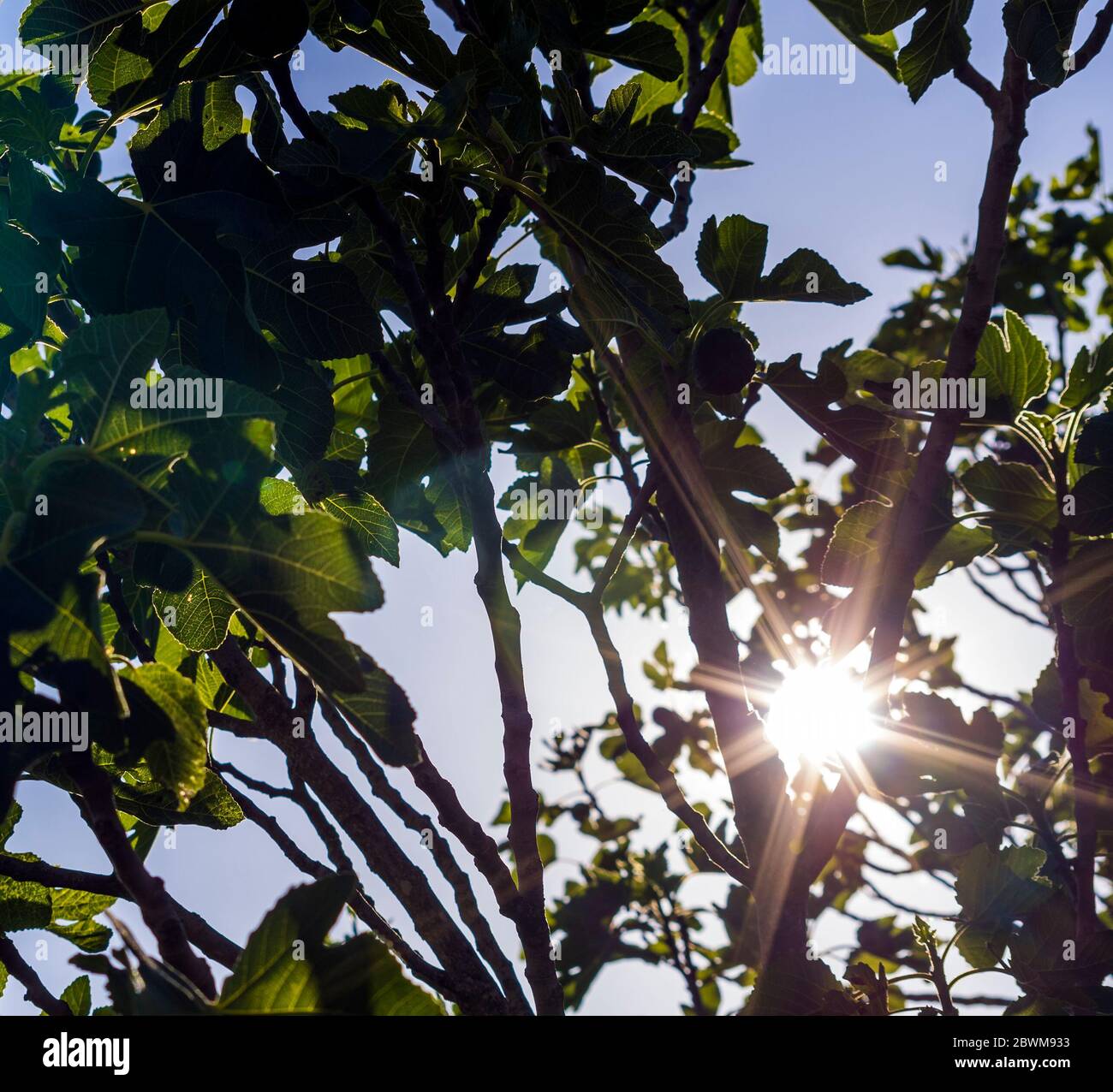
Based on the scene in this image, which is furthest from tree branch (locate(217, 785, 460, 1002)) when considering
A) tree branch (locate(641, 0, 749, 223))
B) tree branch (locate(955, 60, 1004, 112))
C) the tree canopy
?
tree branch (locate(955, 60, 1004, 112))

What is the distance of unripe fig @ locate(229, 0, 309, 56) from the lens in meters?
1.31

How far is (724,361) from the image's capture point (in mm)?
1740

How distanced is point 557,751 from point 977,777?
2.16 meters

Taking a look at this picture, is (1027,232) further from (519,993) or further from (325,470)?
(519,993)

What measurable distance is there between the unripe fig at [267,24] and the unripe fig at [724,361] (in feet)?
2.67

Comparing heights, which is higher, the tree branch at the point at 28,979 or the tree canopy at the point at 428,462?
the tree canopy at the point at 428,462

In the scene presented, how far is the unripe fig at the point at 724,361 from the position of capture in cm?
173

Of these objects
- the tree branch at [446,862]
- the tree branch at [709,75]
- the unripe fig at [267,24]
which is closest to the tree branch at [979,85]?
the tree branch at [709,75]

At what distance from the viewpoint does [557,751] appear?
4.18 m

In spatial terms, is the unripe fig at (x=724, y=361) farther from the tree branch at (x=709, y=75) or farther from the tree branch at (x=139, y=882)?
the tree branch at (x=139, y=882)

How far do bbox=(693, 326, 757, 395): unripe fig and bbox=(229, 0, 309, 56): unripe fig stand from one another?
0.81m

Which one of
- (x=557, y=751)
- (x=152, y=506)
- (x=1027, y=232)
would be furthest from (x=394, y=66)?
(x=1027, y=232)

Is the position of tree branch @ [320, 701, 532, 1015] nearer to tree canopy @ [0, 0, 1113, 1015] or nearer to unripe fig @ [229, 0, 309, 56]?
tree canopy @ [0, 0, 1113, 1015]

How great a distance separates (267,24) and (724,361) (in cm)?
88
